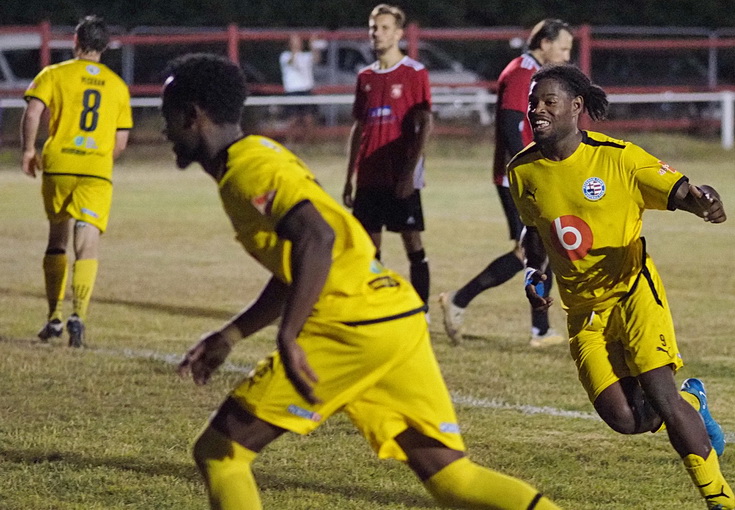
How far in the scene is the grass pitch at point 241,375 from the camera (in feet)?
17.4

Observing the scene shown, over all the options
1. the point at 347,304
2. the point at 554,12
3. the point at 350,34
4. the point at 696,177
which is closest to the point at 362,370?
the point at 347,304

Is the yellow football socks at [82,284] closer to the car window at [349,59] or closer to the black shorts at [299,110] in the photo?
the black shorts at [299,110]

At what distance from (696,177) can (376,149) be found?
1298 centimetres

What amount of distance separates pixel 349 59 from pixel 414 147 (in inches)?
793

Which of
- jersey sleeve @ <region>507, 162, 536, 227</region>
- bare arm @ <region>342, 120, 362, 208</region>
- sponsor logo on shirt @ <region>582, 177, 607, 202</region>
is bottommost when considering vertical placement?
bare arm @ <region>342, 120, 362, 208</region>

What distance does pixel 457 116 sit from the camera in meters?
26.4

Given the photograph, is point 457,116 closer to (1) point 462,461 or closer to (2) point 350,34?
(2) point 350,34

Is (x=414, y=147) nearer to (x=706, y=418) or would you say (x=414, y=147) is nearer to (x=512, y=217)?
(x=512, y=217)

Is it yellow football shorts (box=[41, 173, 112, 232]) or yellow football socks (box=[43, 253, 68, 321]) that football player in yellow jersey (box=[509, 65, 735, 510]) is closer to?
yellow football shorts (box=[41, 173, 112, 232])

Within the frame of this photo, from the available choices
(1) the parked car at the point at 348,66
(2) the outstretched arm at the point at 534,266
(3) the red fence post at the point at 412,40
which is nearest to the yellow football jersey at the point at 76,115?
(2) the outstretched arm at the point at 534,266

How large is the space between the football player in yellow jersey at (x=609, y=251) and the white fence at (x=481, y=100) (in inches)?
771

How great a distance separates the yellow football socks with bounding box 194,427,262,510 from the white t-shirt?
21511mm

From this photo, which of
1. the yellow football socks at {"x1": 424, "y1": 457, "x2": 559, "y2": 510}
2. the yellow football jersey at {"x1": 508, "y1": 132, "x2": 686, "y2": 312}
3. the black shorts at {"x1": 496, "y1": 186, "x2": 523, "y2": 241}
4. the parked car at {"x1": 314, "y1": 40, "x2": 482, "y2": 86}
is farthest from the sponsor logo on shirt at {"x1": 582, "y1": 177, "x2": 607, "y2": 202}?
the parked car at {"x1": 314, "y1": 40, "x2": 482, "y2": 86}

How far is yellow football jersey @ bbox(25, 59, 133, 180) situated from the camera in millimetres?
8609
